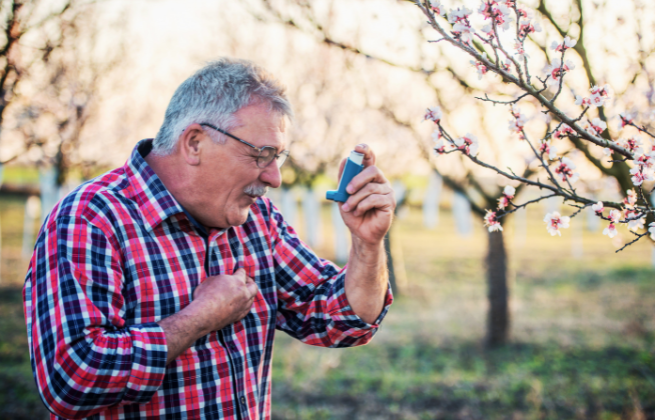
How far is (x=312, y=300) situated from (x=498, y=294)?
19.1ft

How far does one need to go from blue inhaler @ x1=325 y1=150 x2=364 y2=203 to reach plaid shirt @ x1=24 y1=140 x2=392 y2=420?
398mm

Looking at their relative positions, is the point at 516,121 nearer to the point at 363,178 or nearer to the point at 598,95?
the point at 598,95

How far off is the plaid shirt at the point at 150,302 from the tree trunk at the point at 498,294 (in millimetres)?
5569

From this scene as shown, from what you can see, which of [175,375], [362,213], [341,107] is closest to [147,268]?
[175,375]

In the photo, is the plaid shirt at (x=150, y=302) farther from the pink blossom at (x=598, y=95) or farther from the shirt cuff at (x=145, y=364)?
the pink blossom at (x=598, y=95)

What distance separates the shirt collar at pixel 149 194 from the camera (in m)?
1.53

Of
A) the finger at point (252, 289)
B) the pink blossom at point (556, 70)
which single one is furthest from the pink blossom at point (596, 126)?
the finger at point (252, 289)

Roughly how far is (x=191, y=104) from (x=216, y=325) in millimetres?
787

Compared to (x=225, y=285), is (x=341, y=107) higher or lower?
higher


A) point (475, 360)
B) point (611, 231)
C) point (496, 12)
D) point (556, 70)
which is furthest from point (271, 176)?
point (475, 360)

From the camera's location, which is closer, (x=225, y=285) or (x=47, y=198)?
(x=225, y=285)

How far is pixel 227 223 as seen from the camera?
1.66 metres

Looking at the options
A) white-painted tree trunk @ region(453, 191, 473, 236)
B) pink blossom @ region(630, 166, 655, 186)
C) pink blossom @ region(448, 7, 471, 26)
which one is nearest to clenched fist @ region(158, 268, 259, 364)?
pink blossom @ region(448, 7, 471, 26)

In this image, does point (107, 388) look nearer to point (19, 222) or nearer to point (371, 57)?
point (371, 57)
